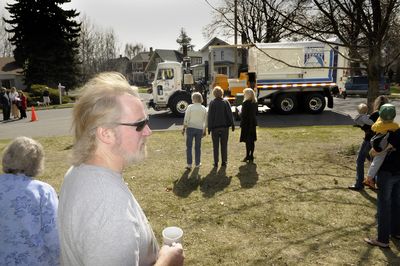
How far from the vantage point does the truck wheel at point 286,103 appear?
53.2 feet

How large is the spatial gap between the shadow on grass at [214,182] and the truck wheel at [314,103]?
999 centimetres

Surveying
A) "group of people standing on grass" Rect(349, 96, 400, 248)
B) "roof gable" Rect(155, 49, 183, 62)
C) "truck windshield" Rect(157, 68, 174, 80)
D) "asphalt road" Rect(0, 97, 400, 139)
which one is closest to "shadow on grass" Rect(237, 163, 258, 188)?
"group of people standing on grass" Rect(349, 96, 400, 248)

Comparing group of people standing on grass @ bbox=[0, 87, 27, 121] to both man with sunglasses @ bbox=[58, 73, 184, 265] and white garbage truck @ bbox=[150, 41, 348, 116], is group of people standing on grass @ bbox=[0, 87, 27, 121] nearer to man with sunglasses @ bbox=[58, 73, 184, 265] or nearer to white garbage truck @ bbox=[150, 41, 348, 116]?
white garbage truck @ bbox=[150, 41, 348, 116]

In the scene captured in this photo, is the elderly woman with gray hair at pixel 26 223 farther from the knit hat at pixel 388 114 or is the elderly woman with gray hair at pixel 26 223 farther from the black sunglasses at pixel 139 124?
the knit hat at pixel 388 114

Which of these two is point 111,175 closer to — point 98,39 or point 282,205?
point 282,205

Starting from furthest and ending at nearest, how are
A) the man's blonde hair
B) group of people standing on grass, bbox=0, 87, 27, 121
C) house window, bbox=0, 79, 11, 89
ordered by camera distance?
house window, bbox=0, 79, 11, 89, group of people standing on grass, bbox=0, 87, 27, 121, the man's blonde hair

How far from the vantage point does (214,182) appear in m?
7.02

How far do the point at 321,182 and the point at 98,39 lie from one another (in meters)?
63.8

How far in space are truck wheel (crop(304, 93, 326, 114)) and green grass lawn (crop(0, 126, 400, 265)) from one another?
6.61 meters

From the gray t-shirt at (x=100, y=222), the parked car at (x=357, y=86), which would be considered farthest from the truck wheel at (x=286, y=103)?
the gray t-shirt at (x=100, y=222)

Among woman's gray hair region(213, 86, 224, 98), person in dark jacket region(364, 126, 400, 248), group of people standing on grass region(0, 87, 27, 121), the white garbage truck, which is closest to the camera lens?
person in dark jacket region(364, 126, 400, 248)

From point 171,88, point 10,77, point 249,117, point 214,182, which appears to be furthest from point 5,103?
point 10,77

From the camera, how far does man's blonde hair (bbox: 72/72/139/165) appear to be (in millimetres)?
1528

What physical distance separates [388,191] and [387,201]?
126 millimetres
